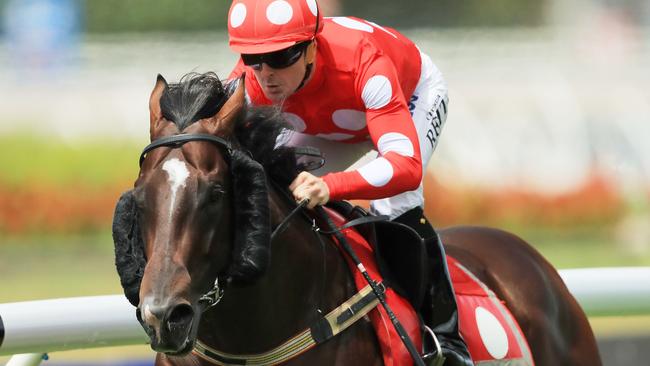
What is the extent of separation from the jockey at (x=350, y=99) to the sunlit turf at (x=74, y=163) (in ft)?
23.5

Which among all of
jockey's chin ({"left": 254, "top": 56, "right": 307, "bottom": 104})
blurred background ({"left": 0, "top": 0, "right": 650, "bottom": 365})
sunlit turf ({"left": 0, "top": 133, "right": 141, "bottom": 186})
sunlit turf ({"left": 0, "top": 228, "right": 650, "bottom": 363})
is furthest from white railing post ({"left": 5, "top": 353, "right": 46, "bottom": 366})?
sunlit turf ({"left": 0, "top": 133, "right": 141, "bottom": 186})

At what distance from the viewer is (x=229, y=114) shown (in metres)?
2.93

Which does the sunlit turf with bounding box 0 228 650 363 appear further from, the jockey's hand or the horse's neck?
the jockey's hand

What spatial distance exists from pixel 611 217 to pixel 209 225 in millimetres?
9442

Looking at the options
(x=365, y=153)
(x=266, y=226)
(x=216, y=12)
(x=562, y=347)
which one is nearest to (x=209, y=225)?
(x=266, y=226)

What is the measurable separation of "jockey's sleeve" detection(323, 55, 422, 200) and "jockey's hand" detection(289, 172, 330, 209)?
0.03m

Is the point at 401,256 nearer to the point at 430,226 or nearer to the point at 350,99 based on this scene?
the point at 430,226

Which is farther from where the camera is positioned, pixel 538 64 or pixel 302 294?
pixel 538 64

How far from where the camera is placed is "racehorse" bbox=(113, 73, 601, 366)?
8.63 feet

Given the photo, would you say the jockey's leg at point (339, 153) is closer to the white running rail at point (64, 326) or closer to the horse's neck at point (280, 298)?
the horse's neck at point (280, 298)

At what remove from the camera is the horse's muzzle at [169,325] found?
254 centimetres

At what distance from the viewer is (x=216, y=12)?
11078mm

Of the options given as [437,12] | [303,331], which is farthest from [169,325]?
[437,12]

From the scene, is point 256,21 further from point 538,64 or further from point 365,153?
point 538,64
